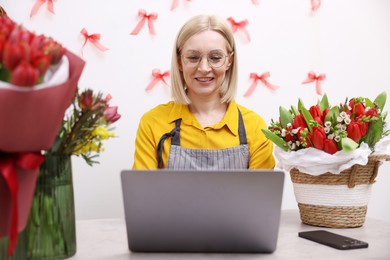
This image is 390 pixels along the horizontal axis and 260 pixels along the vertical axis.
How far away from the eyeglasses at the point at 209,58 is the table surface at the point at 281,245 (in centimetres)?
79

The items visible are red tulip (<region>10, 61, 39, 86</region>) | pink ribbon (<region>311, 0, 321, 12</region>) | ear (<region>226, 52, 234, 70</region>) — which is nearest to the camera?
red tulip (<region>10, 61, 39, 86</region>)

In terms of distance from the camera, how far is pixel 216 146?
1996 mm

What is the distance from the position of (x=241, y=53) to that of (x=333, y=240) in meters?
1.53

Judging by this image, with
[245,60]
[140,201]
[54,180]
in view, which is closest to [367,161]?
[140,201]

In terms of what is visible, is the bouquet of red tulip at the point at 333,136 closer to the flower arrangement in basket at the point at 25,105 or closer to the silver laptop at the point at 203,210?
the silver laptop at the point at 203,210

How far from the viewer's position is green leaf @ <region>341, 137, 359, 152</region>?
4.12 feet

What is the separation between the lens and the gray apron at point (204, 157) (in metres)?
1.94

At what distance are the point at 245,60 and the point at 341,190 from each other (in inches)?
50.6

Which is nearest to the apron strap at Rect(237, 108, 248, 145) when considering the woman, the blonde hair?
the woman

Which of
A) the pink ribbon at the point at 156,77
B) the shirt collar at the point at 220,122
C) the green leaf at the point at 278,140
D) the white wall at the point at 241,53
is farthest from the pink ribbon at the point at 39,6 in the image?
the green leaf at the point at 278,140

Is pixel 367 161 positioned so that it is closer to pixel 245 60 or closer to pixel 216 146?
pixel 216 146

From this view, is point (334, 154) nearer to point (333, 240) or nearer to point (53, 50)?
point (333, 240)

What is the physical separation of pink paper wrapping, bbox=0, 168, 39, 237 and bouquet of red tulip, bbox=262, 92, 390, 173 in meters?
0.73

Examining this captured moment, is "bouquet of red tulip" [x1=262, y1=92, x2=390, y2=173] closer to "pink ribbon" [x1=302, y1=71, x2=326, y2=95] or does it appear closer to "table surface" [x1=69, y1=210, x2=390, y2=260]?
"table surface" [x1=69, y1=210, x2=390, y2=260]
